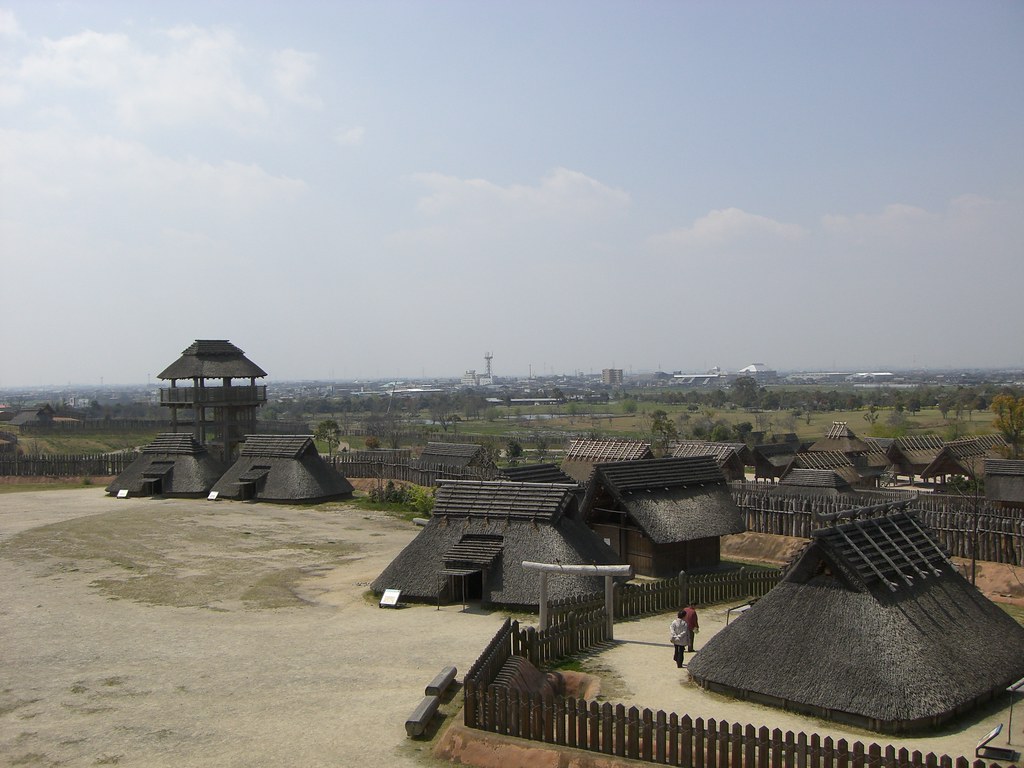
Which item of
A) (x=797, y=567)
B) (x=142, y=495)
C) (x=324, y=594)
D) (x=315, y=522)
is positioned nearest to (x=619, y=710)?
(x=797, y=567)

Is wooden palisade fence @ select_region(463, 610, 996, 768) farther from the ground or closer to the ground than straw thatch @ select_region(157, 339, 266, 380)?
closer to the ground

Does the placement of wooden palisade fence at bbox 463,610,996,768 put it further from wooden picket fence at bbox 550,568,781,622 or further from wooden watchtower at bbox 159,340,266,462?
wooden watchtower at bbox 159,340,266,462

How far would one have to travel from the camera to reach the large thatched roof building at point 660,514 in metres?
26.6

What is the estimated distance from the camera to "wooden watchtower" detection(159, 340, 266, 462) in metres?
51.6

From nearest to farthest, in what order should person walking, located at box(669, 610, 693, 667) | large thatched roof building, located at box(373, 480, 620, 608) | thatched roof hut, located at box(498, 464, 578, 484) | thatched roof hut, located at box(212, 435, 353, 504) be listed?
1. person walking, located at box(669, 610, 693, 667)
2. large thatched roof building, located at box(373, 480, 620, 608)
3. thatched roof hut, located at box(498, 464, 578, 484)
4. thatched roof hut, located at box(212, 435, 353, 504)

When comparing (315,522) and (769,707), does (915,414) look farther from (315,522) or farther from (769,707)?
(769,707)

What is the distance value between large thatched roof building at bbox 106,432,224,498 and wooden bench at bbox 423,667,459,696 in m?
33.1

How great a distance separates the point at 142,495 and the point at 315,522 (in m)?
13.3

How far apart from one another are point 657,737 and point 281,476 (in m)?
33.7

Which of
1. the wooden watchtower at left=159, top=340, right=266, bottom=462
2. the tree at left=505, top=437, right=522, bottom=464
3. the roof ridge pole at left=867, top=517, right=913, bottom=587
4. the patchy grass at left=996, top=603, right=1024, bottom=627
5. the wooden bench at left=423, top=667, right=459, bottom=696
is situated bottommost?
the patchy grass at left=996, top=603, right=1024, bottom=627

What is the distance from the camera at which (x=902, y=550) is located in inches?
636

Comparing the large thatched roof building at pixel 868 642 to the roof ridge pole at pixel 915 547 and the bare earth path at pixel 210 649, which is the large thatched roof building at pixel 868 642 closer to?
the roof ridge pole at pixel 915 547

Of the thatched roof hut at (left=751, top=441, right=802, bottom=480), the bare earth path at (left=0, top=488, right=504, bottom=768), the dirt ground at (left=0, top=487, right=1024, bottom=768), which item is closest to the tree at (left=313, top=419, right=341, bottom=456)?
the thatched roof hut at (left=751, top=441, right=802, bottom=480)

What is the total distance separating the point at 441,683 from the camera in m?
14.6
